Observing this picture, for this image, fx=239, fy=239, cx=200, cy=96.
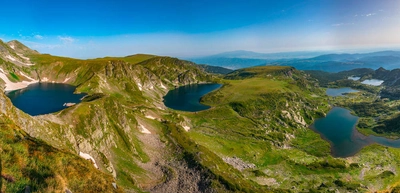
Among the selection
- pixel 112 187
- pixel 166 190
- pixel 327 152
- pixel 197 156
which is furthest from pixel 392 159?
pixel 112 187

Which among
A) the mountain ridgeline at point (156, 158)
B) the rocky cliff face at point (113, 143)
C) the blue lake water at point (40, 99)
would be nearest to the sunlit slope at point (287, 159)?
the mountain ridgeline at point (156, 158)

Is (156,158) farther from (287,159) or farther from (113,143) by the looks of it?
(287,159)

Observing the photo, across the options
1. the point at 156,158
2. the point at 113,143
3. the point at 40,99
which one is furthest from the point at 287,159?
the point at 40,99

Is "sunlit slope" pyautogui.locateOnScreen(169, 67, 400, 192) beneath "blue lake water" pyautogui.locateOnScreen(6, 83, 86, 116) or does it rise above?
beneath

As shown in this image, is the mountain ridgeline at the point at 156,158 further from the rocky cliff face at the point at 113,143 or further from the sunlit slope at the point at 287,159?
the sunlit slope at the point at 287,159

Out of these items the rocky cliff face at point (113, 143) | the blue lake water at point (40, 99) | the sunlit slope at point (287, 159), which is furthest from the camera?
the blue lake water at point (40, 99)

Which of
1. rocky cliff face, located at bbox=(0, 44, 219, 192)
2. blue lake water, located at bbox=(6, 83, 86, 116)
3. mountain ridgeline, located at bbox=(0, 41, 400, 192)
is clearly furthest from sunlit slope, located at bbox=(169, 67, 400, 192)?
blue lake water, located at bbox=(6, 83, 86, 116)

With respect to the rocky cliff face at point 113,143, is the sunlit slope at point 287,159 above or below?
below

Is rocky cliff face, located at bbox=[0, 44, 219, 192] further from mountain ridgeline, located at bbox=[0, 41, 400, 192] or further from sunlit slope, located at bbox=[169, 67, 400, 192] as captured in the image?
sunlit slope, located at bbox=[169, 67, 400, 192]
